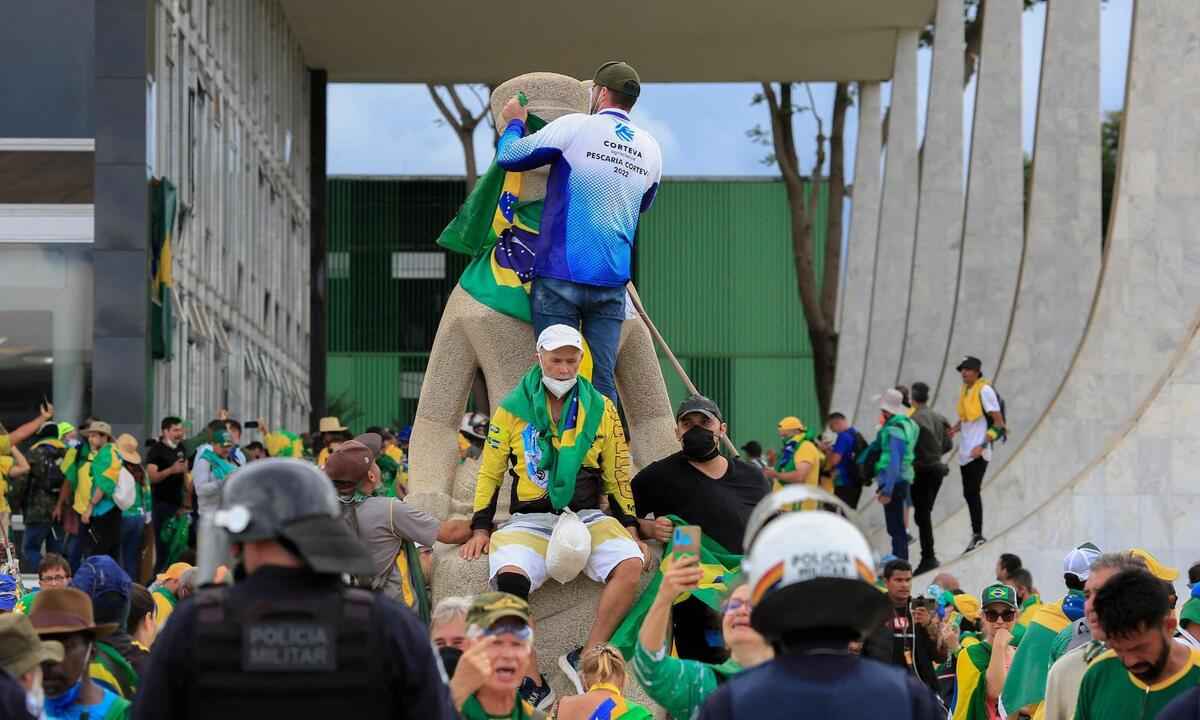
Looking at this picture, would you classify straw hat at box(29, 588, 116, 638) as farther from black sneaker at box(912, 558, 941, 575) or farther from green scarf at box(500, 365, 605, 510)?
black sneaker at box(912, 558, 941, 575)

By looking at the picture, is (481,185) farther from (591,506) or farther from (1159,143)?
(1159,143)

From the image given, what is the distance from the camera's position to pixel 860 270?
4041 cm

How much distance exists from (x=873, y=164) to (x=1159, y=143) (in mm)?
22233

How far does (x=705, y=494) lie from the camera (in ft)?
32.1

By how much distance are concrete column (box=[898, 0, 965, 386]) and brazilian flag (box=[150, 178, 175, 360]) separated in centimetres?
1350

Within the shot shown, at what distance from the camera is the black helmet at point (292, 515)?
13.9 feet

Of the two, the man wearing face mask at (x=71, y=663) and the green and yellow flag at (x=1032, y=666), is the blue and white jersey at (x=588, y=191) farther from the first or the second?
the man wearing face mask at (x=71, y=663)

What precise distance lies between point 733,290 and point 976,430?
3089cm

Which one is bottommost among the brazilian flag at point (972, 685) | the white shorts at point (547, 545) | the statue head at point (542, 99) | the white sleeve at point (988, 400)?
the brazilian flag at point (972, 685)

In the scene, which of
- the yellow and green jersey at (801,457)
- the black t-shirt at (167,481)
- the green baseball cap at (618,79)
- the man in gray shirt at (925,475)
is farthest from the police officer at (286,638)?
the yellow and green jersey at (801,457)

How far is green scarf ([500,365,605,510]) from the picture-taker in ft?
31.4

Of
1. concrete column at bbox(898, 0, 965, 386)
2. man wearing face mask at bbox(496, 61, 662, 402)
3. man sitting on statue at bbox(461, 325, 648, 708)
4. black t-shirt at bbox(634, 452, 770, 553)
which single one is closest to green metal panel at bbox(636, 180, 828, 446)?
concrete column at bbox(898, 0, 965, 386)

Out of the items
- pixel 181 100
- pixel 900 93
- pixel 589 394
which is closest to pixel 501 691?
pixel 589 394

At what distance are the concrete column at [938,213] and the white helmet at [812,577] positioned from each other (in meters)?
30.3
